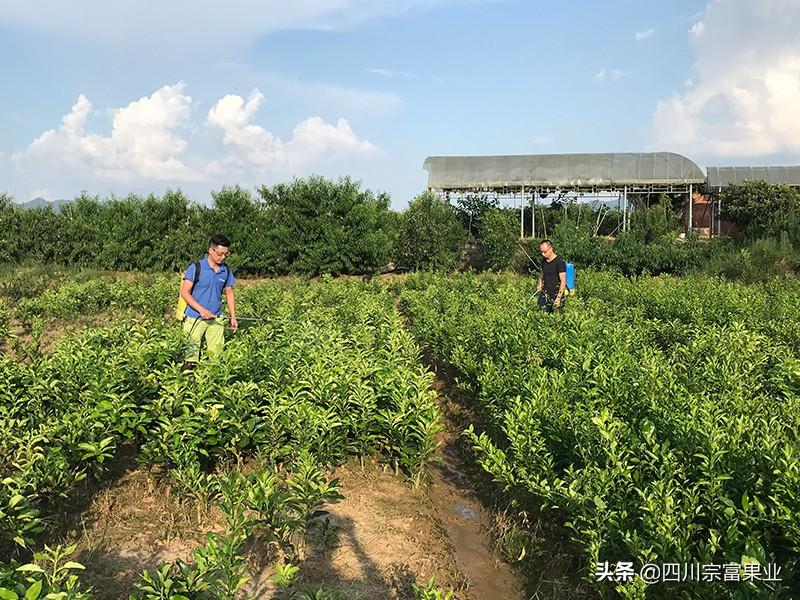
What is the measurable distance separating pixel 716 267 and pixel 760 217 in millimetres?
6187

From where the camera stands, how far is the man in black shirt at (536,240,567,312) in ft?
27.4

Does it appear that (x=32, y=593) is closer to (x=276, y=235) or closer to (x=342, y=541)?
(x=342, y=541)

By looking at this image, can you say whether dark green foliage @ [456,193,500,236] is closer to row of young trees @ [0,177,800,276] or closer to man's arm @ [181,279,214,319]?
row of young trees @ [0,177,800,276]

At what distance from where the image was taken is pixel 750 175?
2436cm

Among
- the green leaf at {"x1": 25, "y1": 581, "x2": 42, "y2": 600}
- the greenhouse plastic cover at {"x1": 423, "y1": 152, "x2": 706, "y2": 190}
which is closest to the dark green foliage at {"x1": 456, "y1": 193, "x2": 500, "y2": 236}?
the greenhouse plastic cover at {"x1": 423, "y1": 152, "x2": 706, "y2": 190}

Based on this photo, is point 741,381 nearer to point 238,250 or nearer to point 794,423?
point 794,423

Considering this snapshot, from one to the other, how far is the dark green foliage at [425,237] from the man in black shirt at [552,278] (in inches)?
477

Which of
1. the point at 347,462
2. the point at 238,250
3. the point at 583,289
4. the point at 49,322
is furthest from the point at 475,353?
the point at 238,250

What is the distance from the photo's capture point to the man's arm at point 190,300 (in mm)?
5895

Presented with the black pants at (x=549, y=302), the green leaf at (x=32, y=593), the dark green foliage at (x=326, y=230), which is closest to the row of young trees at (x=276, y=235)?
the dark green foliage at (x=326, y=230)

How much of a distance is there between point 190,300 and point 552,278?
5.23 m

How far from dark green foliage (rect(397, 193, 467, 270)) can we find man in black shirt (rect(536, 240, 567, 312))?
1211 centimetres

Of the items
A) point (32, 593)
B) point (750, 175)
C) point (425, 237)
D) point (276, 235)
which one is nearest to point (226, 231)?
point (276, 235)

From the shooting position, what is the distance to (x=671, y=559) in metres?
2.66
